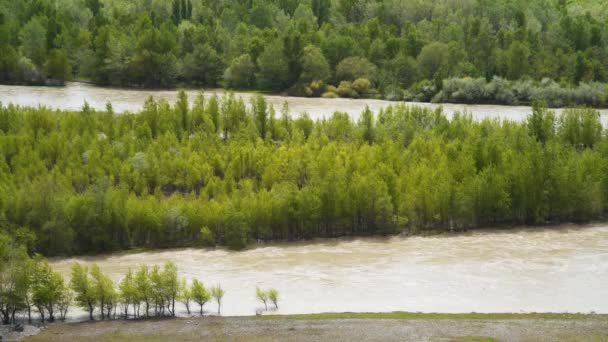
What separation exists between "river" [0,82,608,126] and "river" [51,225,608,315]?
105ft

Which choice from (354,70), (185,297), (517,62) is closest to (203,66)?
(354,70)

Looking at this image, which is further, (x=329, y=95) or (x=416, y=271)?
(x=329, y=95)

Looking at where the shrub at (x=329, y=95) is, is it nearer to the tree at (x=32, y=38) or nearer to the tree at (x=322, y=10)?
the tree at (x=32, y=38)

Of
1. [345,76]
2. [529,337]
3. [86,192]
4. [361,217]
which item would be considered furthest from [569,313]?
[345,76]

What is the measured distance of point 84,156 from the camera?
2227 inches

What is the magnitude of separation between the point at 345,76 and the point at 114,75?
2802 cm

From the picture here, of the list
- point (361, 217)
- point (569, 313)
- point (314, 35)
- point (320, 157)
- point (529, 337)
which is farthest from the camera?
point (314, 35)

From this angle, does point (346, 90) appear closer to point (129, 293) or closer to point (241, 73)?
point (241, 73)

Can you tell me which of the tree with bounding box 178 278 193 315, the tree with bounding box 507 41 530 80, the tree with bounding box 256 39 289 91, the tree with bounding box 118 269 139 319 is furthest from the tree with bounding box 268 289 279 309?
the tree with bounding box 507 41 530 80

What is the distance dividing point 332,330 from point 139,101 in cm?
6005

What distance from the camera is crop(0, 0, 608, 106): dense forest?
9338cm

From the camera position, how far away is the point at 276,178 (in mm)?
54062

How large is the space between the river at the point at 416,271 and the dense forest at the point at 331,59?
42496mm

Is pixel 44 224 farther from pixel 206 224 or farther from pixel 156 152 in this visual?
pixel 156 152
